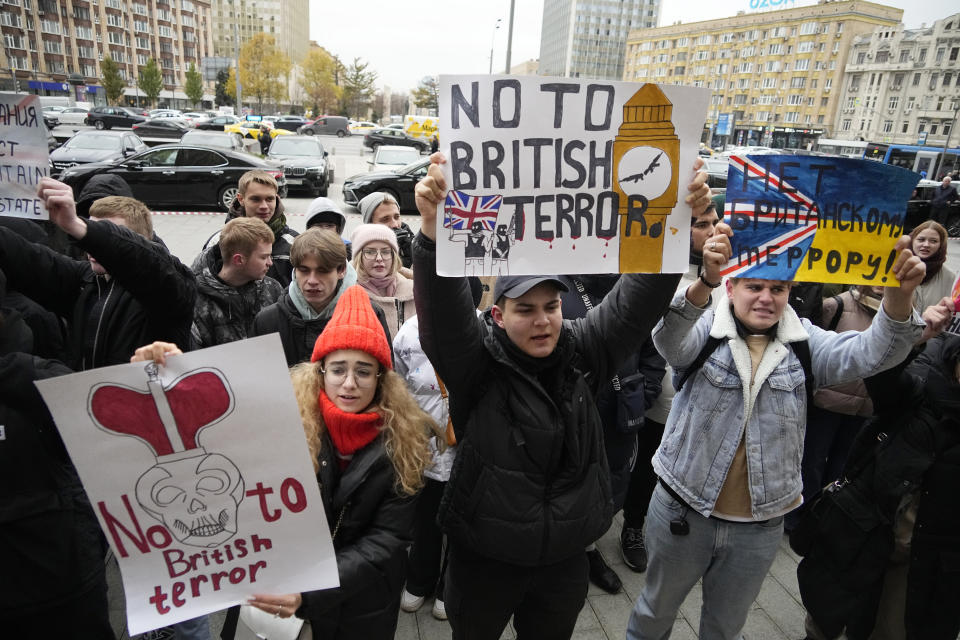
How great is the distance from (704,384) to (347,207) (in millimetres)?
14890

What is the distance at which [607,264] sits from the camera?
182 centimetres

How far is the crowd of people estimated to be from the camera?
6.01 feet

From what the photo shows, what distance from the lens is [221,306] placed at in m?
3.09

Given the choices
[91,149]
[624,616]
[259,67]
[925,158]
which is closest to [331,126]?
[259,67]

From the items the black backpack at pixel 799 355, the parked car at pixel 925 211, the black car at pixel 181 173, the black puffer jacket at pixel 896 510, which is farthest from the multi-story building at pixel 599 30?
the black backpack at pixel 799 355

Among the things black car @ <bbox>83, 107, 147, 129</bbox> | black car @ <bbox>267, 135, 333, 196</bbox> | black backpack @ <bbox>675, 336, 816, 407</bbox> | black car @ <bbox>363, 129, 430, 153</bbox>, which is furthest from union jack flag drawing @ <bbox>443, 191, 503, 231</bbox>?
black car @ <bbox>83, 107, 147, 129</bbox>

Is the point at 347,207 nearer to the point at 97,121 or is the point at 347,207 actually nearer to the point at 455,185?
the point at 455,185

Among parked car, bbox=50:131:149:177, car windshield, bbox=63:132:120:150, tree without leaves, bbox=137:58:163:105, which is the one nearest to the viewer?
parked car, bbox=50:131:149:177

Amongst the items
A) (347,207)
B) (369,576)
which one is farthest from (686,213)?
(347,207)

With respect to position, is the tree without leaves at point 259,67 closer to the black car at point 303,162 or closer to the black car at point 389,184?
the black car at point 303,162

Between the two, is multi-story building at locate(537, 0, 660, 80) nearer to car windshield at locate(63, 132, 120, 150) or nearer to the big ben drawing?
car windshield at locate(63, 132, 120, 150)

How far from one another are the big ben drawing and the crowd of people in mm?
123

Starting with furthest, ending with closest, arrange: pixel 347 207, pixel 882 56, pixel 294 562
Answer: pixel 882 56 < pixel 347 207 < pixel 294 562

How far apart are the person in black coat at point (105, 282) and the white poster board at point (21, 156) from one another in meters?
0.23
